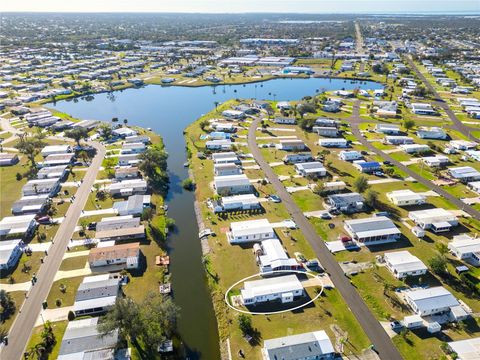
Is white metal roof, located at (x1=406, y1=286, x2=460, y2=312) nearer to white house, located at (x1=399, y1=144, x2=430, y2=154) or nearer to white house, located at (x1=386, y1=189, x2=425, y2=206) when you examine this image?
white house, located at (x1=386, y1=189, x2=425, y2=206)

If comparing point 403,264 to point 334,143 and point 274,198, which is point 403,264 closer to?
point 274,198

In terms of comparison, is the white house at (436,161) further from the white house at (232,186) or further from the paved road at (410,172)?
the white house at (232,186)

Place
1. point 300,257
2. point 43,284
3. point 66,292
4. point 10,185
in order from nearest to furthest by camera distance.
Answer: point 66,292 < point 43,284 < point 300,257 < point 10,185

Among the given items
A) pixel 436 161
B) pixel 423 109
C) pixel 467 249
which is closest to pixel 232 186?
pixel 467 249

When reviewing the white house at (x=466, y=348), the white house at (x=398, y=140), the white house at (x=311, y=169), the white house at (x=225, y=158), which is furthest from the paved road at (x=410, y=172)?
the white house at (x=225, y=158)

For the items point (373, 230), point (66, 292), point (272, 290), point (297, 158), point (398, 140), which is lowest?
point (398, 140)

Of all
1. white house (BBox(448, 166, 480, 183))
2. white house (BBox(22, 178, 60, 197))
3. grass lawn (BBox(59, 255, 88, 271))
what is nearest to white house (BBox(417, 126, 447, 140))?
white house (BBox(448, 166, 480, 183))
